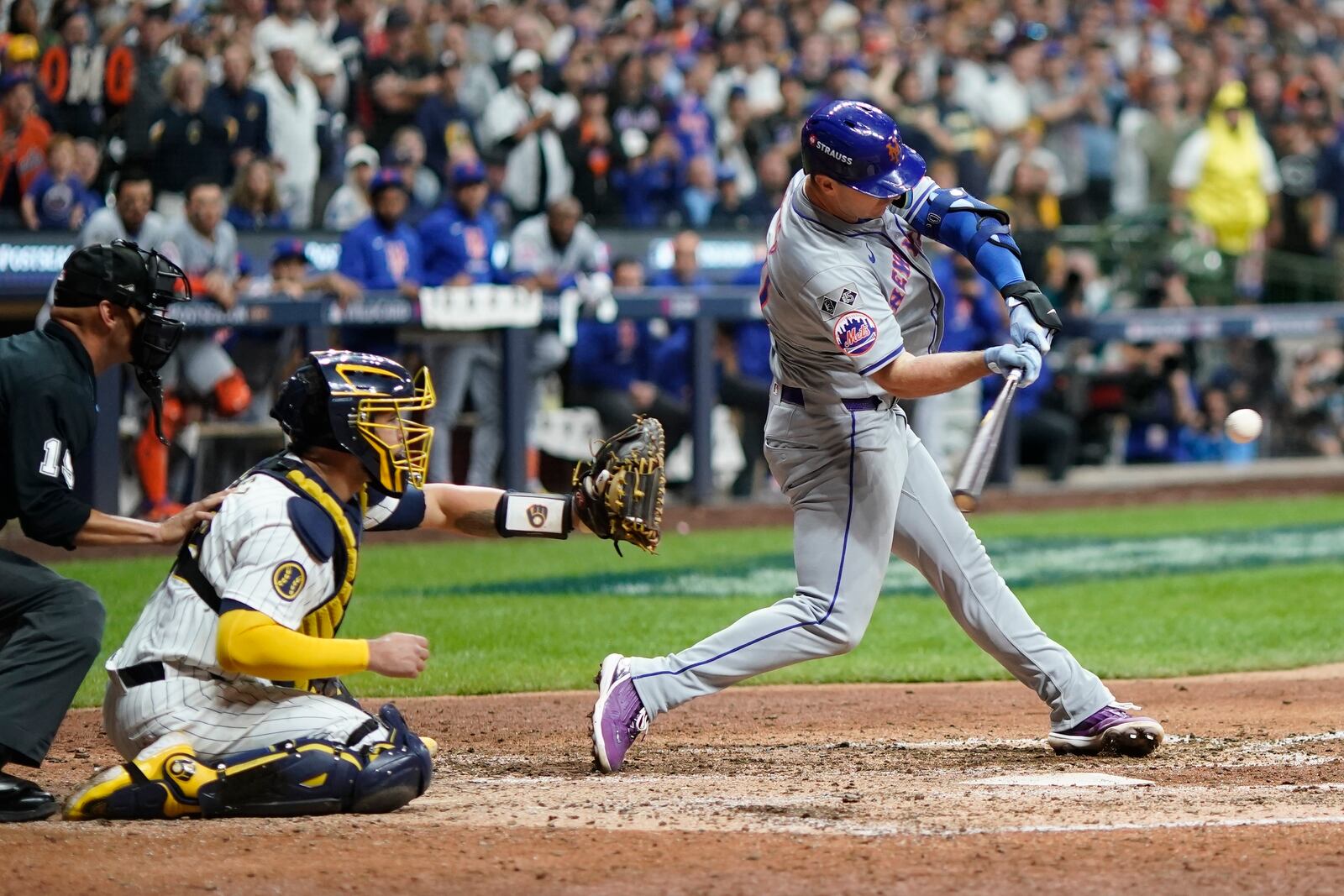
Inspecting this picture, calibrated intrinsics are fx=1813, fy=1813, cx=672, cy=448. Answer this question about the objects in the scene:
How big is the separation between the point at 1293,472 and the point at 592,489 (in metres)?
11.4

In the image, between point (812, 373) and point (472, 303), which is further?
point (472, 303)

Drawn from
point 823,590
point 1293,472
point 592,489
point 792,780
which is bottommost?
point 1293,472

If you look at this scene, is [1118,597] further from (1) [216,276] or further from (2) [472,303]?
(1) [216,276]

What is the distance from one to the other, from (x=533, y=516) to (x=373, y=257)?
7030 mm

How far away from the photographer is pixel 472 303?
1148 centimetres

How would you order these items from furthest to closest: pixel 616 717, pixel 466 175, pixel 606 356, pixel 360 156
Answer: pixel 360 156 → pixel 606 356 → pixel 466 175 → pixel 616 717

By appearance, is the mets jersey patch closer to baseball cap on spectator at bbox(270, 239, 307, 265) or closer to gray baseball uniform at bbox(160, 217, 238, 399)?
gray baseball uniform at bbox(160, 217, 238, 399)

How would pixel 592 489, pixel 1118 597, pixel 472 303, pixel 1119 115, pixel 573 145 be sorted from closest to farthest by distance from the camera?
pixel 592 489
pixel 1118 597
pixel 472 303
pixel 573 145
pixel 1119 115

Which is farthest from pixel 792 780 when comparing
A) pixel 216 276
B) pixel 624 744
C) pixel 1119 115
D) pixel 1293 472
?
pixel 1119 115

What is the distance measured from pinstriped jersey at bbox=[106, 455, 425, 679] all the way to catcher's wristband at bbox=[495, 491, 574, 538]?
1.35 feet

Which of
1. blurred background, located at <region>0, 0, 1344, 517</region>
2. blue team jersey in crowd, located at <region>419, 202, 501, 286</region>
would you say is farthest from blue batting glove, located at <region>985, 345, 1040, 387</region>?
blue team jersey in crowd, located at <region>419, 202, 501, 286</region>

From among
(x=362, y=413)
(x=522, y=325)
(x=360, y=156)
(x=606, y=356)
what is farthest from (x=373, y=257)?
(x=362, y=413)

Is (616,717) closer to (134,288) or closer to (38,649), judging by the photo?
(38,649)

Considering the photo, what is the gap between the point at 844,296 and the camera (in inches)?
180
